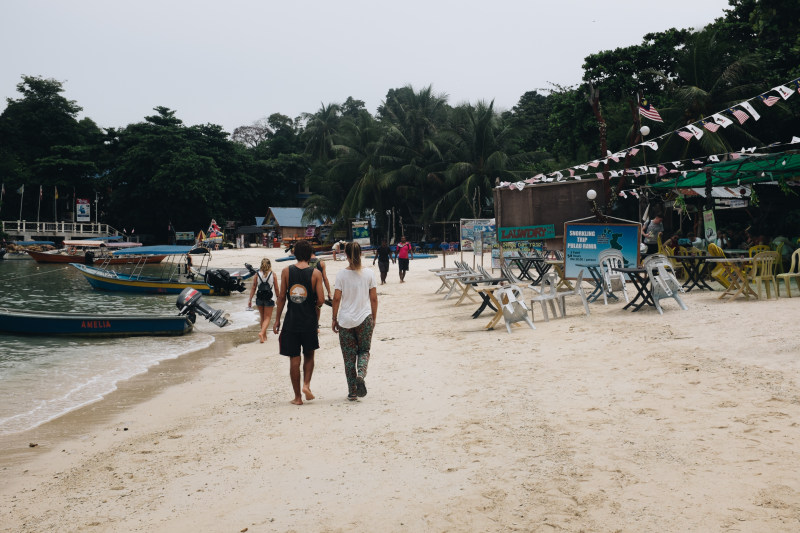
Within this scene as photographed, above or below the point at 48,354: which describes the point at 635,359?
above

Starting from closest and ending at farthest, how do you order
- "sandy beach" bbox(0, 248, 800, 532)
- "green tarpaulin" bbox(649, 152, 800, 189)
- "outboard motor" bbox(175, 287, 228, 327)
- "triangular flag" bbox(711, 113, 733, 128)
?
"sandy beach" bbox(0, 248, 800, 532) → "triangular flag" bbox(711, 113, 733, 128) → "green tarpaulin" bbox(649, 152, 800, 189) → "outboard motor" bbox(175, 287, 228, 327)

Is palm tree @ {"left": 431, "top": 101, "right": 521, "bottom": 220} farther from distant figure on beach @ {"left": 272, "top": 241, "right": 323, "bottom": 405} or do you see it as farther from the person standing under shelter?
distant figure on beach @ {"left": 272, "top": 241, "right": 323, "bottom": 405}

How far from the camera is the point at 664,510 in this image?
334cm

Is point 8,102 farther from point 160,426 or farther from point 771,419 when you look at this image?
point 771,419

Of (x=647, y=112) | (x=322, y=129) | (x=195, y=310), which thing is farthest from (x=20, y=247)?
(x=647, y=112)

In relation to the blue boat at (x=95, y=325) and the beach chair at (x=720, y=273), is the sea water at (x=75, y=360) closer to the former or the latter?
the blue boat at (x=95, y=325)

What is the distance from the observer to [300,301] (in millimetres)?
5875

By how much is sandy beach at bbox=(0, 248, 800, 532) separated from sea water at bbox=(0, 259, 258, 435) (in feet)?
2.31

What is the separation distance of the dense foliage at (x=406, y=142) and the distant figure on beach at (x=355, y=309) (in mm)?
9203

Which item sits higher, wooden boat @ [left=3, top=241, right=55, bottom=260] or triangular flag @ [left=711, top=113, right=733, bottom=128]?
triangular flag @ [left=711, top=113, right=733, bottom=128]

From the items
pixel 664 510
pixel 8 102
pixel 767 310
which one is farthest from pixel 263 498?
pixel 8 102

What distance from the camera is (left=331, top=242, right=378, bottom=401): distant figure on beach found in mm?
5891

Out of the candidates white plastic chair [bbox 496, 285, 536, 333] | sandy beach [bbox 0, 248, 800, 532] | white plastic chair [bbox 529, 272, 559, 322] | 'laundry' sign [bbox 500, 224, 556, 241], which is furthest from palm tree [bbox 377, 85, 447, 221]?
sandy beach [bbox 0, 248, 800, 532]

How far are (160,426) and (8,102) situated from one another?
7482cm
